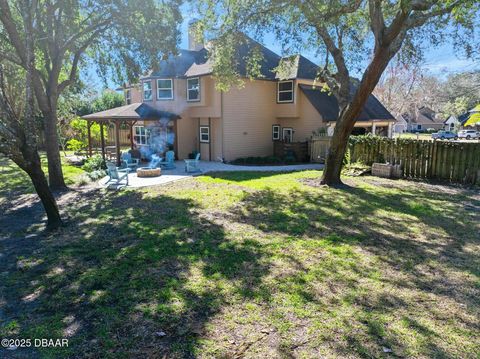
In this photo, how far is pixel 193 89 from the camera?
2070cm

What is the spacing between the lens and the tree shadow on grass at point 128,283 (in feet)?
13.1

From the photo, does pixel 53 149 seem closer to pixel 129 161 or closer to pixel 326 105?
pixel 129 161

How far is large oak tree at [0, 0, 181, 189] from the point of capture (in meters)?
11.8

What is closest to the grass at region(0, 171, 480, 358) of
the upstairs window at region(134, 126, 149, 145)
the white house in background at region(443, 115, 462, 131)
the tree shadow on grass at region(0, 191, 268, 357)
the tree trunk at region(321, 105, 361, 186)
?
the tree shadow on grass at region(0, 191, 268, 357)

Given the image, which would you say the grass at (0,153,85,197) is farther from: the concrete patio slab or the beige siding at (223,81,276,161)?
the beige siding at (223,81,276,161)

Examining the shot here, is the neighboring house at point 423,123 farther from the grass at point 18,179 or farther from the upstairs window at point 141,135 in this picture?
the grass at point 18,179

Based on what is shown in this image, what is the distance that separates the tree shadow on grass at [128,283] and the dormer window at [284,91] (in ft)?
49.0

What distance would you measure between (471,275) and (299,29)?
10.2 metres

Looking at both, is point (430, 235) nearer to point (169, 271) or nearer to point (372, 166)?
point (169, 271)

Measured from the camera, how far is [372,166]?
14.9 m

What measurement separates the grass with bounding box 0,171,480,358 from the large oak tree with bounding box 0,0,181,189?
17.2 feet

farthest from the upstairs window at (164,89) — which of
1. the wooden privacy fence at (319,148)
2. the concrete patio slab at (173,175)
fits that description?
the wooden privacy fence at (319,148)

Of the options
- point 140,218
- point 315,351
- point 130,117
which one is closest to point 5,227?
point 140,218

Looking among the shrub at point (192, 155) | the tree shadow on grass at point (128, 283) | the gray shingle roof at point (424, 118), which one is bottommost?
the tree shadow on grass at point (128, 283)
